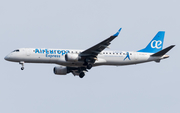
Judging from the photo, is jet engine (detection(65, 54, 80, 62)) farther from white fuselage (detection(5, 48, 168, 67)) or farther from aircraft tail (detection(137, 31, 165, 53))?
aircraft tail (detection(137, 31, 165, 53))

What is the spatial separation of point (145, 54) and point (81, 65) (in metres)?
10.0

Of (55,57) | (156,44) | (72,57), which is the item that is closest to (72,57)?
(72,57)

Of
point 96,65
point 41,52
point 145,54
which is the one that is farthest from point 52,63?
point 145,54

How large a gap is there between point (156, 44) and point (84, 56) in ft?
43.6

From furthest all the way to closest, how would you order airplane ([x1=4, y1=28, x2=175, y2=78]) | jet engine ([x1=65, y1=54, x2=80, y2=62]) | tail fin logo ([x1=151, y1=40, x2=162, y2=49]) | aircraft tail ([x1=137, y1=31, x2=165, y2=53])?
tail fin logo ([x1=151, y1=40, x2=162, y2=49]) → aircraft tail ([x1=137, y1=31, x2=165, y2=53]) → airplane ([x1=4, y1=28, x2=175, y2=78]) → jet engine ([x1=65, y1=54, x2=80, y2=62])

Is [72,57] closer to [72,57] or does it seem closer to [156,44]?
[72,57]

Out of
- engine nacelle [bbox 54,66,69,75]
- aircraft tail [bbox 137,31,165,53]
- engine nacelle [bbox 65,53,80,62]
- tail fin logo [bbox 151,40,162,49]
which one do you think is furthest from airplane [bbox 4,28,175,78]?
tail fin logo [bbox 151,40,162,49]

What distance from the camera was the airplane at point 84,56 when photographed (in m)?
52.0

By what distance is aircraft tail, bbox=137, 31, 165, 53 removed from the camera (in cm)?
5837

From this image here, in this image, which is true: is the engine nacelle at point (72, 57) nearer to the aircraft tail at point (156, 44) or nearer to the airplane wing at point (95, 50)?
the airplane wing at point (95, 50)

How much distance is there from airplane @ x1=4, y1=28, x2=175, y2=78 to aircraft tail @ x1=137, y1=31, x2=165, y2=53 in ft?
4.49

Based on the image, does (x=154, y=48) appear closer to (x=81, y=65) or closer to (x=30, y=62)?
(x=81, y=65)

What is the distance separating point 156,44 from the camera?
195 feet

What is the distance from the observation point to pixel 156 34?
60719 millimetres
